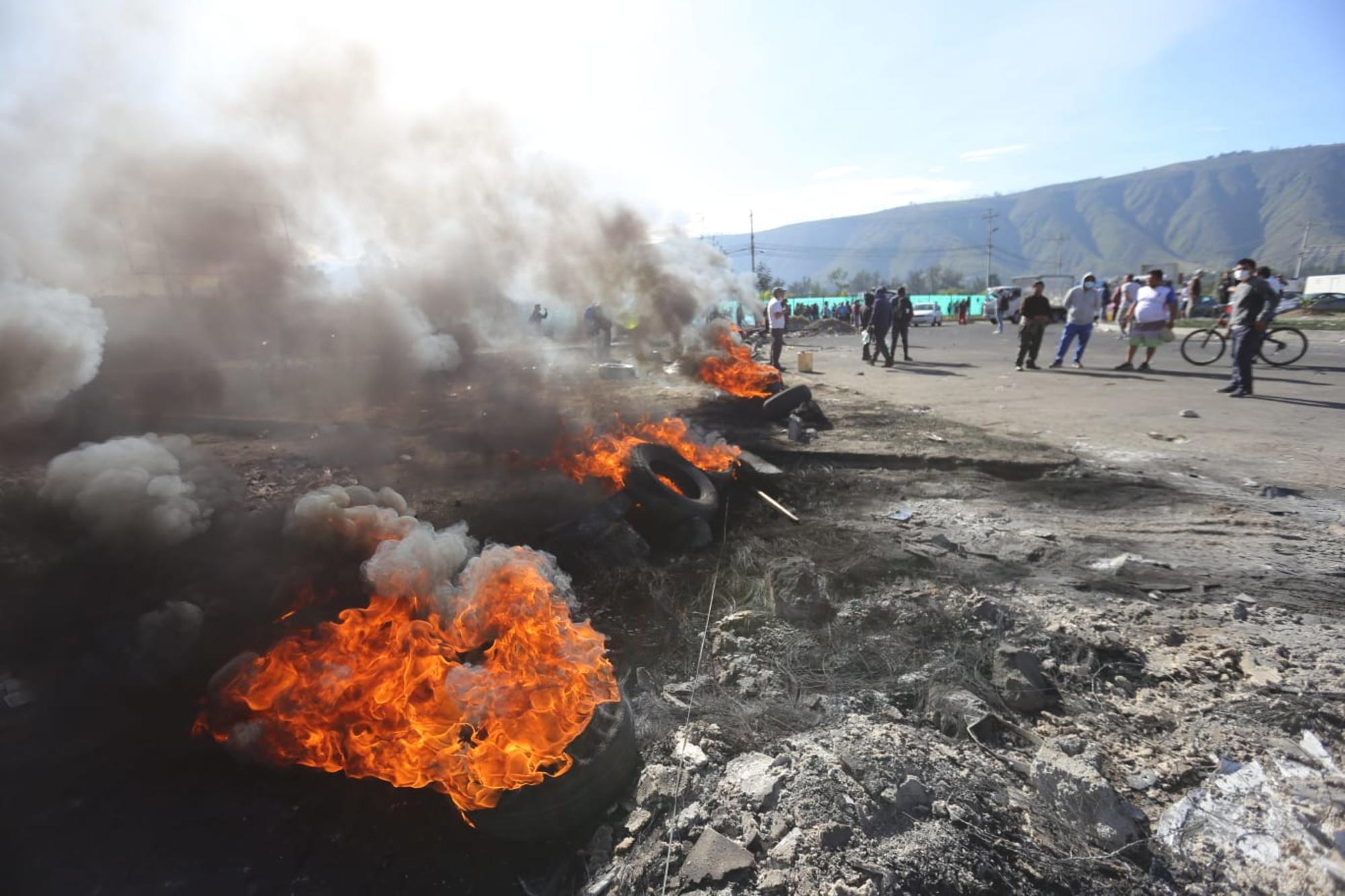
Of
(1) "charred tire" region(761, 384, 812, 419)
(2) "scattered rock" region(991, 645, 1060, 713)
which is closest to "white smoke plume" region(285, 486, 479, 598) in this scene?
(2) "scattered rock" region(991, 645, 1060, 713)

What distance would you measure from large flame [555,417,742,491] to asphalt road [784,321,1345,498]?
428 cm

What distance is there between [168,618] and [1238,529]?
801 cm

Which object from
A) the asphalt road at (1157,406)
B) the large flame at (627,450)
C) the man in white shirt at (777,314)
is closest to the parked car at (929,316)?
the asphalt road at (1157,406)

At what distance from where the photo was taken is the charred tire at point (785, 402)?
959 cm

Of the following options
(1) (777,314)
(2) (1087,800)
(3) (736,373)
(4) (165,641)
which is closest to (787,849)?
(2) (1087,800)

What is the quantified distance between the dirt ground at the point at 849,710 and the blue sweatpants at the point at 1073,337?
7.63 meters

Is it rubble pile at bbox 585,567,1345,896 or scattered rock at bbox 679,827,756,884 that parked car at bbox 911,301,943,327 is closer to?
rubble pile at bbox 585,567,1345,896

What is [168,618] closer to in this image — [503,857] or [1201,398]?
[503,857]

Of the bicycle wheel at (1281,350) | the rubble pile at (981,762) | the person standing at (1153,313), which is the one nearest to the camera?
the rubble pile at (981,762)

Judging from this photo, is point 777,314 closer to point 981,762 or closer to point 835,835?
point 981,762

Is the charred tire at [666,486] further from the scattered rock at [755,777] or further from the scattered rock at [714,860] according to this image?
the scattered rock at [714,860]

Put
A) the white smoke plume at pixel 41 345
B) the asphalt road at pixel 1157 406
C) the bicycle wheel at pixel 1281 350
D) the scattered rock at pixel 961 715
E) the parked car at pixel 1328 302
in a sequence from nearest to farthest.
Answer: the scattered rock at pixel 961 715 < the white smoke plume at pixel 41 345 < the asphalt road at pixel 1157 406 < the bicycle wheel at pixel 1281 350 < the parked car at pixel 1328 302

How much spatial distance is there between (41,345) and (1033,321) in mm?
16061

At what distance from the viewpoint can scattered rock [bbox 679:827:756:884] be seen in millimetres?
2186
